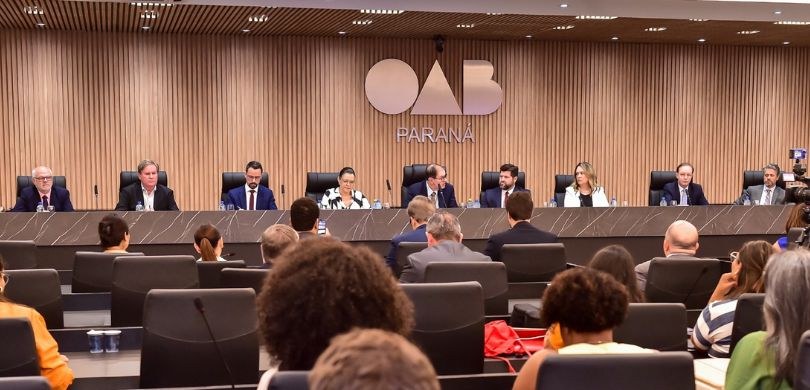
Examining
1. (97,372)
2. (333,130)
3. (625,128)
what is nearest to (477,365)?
(97,372)

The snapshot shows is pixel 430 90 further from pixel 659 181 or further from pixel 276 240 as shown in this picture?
pixel 276 240

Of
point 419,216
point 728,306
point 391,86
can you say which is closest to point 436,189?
point 391,86

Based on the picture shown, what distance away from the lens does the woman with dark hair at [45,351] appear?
10.9 feet

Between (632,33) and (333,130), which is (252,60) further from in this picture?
(632,33)

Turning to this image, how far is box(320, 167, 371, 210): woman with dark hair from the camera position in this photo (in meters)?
9.41

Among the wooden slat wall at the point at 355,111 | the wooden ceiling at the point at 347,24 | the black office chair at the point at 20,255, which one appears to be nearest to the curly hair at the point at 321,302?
the black office chair at the point at 20,255

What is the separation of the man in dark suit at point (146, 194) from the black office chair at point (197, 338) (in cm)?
555

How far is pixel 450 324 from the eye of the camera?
3.78m

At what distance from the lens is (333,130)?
42.3 ft

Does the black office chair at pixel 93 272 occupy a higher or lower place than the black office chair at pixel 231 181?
lower

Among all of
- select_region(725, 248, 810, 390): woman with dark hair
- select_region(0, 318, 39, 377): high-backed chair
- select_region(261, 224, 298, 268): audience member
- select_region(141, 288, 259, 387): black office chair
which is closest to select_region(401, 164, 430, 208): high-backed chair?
select_region(261, 224, 298, 268): audience member

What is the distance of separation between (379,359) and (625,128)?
518 inches

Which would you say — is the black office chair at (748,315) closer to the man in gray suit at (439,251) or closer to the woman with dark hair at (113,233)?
the man in gray suit at (439,251)

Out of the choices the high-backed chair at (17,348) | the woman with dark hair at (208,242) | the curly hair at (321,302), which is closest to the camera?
the curly hair at (321,302)
